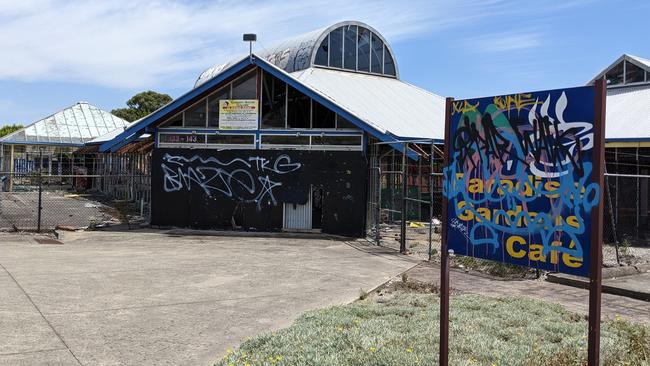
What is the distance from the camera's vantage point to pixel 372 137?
1733 centimetres

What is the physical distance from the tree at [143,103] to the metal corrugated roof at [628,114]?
5451 cm

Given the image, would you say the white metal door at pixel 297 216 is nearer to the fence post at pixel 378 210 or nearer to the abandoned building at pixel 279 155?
the abandoned building at pixel 279 155

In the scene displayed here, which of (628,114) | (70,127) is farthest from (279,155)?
(70,127)

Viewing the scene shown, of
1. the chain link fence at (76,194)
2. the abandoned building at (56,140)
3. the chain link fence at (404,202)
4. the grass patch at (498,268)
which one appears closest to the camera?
the grass patch at (498,268)

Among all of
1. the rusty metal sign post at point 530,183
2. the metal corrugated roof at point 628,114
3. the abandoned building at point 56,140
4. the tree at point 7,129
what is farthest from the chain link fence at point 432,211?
the tree at point 7,129

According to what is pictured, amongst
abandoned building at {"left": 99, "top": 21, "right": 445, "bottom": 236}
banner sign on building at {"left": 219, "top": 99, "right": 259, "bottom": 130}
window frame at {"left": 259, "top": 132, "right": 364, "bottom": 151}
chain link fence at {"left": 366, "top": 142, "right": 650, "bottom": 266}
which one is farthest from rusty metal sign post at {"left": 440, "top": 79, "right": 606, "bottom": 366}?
banner sign on building at {"left": 219, "top": 99, "right": 259, "bottom": 130}

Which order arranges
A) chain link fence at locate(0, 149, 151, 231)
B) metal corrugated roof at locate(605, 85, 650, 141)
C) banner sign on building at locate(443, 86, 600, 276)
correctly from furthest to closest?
1. chain link fence at locate(0, 149, 151, 231)
2. metal corrugated roof at locate(605, 85, 650, 141)
3. banner sign on building at locate(443, 86, 600, 276)

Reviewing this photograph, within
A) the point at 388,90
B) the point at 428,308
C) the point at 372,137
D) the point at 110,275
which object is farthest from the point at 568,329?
the point at 388,90

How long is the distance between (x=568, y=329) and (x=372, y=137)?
37.1 feet

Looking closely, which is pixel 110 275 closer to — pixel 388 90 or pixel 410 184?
pixel 410 184

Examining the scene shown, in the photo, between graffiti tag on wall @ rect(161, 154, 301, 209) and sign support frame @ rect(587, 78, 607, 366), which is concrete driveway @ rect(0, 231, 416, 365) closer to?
graffiti tag on wall @ rect(161, 154, 301, 209)

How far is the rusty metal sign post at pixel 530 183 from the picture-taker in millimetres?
4086

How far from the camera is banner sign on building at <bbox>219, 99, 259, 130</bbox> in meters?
17.7

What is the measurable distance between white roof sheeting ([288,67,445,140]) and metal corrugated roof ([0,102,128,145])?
71.1 feet
